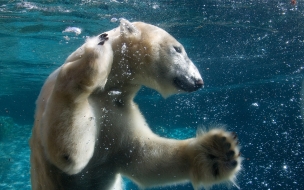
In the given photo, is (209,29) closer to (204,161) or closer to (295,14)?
(295,14)

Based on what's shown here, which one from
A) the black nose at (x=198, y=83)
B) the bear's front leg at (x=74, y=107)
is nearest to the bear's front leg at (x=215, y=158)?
the black nose at (x=198, y=83)

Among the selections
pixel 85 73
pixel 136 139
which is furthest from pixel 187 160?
pixel 85 73

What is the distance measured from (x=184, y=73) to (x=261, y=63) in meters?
11.1

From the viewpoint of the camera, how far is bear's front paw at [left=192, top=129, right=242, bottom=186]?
2.52m

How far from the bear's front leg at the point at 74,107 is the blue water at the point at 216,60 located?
1445mm

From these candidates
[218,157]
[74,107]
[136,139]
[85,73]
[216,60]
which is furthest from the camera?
[216,60]

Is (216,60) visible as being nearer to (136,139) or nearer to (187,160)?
(187,160)

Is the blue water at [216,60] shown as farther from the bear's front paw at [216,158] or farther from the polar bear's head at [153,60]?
the polar bear's head at [153,60]

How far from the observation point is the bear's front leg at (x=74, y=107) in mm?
1821

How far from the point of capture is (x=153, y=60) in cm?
262

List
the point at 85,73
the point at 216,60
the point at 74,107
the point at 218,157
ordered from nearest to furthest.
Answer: the point at 85,73, the point at 74,107, the point at 218,157, the point at 216,60

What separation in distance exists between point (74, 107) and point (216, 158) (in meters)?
1.33

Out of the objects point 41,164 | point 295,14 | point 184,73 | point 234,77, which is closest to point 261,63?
point 234,77

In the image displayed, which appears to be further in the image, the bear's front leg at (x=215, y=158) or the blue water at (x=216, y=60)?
the blue water at (x=216, y=60)
